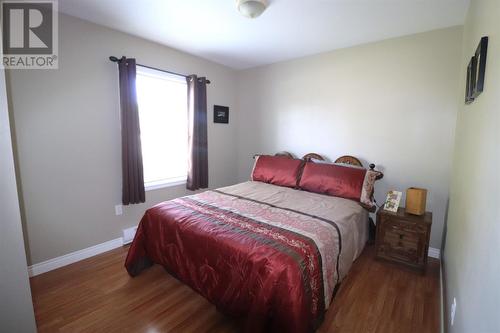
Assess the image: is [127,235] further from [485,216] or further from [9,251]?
[485,216]

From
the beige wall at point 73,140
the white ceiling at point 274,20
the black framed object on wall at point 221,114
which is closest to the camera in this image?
the white ceiling at point 274,20

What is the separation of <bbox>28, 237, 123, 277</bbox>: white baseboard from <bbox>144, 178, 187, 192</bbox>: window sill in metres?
0.67

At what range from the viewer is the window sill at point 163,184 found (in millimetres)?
3006

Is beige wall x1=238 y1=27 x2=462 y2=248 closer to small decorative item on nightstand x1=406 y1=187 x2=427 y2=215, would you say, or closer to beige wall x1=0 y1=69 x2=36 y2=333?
small decorative item on nightstand x1=406 y1=187 x2=427 y2=215

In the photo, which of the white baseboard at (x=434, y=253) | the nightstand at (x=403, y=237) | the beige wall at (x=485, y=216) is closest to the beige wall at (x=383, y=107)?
the white baseboard at (x=434, y=253)

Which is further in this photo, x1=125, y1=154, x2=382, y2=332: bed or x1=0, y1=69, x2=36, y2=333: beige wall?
x1=125, y1=154, x2=382, y2=332: bed

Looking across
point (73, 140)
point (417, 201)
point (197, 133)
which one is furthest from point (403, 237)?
point (73, 140)

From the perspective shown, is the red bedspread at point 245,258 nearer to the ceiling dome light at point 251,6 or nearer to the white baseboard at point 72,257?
the white baseboard at point 72,257

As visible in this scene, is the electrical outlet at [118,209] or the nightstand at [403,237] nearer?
the nightstand at [403,237]

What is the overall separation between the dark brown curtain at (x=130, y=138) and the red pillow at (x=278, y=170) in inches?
58.6

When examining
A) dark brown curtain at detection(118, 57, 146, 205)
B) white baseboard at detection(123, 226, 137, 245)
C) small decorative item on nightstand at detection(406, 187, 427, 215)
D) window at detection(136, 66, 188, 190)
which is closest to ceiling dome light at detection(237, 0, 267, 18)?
dark brown curtain at detection(118, 57, 146, 205)

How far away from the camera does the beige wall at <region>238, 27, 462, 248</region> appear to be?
2.39 meters

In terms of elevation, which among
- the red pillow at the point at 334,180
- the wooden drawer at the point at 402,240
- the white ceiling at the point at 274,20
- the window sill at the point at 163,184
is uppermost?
the white ceiling at the point at 274,20

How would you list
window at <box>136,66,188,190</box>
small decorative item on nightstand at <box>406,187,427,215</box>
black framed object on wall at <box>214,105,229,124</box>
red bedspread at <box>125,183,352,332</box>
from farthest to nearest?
black framed object on wall at <box>214,105,229,124</box> → window at <box>136,66,188,190</box> → small decorative item on nightstand at <box>406,187,427,215</box> → red bedspread at <box>125,183,352,332</box>
